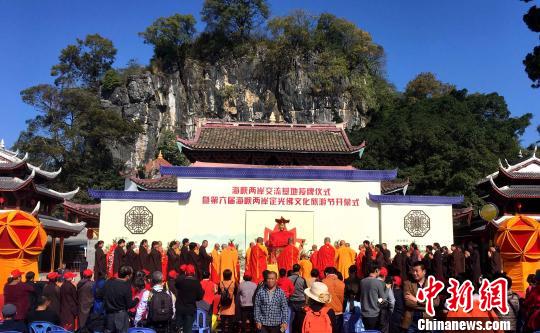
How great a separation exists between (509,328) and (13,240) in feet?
29.7

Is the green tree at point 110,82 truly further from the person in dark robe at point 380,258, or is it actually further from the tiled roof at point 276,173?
the person in dark robe at point 380,258

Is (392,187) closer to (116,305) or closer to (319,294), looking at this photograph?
(116,305)

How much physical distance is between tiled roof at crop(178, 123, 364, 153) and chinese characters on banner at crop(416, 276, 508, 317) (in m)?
12.1

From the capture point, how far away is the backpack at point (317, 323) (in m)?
4.70

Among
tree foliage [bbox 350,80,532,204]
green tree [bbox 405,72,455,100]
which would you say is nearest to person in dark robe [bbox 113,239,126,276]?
tree foliage [bbox 350,80,532,204]

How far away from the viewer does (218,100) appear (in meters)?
45.5

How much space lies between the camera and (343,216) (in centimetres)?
1542

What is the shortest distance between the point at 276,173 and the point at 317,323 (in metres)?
10.9

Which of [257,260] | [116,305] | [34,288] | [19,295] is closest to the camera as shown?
[116,305]

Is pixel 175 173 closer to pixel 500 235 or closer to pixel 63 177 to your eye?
pixel 500 235

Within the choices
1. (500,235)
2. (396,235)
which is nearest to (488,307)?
(500,235)

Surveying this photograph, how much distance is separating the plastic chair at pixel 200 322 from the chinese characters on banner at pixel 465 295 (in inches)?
139

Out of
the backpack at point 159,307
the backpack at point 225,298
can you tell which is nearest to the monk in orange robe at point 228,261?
the backpack at point 225,298

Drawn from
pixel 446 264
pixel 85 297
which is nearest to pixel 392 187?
pixel 446 264
